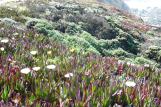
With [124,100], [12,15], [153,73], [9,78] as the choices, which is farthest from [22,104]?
[12,15]

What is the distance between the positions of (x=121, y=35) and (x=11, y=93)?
15.0 meters

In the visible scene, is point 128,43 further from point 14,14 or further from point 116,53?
point 14,14

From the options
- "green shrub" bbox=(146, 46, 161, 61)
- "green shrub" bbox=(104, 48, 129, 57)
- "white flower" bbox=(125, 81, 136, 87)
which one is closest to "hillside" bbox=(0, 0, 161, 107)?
"white flower" bbox=(125, 81, 136, 87)

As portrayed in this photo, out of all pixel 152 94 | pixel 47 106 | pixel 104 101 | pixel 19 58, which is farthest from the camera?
pixel 19 58

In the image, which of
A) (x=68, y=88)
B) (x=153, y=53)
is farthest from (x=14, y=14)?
(x=68, y=88)

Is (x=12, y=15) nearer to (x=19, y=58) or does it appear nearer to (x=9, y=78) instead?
(x=19, y=58)

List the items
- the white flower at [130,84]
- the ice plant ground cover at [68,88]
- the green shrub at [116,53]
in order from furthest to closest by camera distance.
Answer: the green shrub at [116,53] < the white flower at [130,84] < the ice plant ground cover at [68,88]

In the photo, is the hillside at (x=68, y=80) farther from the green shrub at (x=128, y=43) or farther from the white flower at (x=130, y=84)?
the green shrub at (x=128, y=43)

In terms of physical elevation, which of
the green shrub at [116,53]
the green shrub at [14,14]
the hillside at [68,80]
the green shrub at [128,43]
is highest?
the hillside at [68,80]

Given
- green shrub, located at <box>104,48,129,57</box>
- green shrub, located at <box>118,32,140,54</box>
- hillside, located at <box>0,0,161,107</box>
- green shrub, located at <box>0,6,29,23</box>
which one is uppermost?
hillside, located at <box>0,0,161,107</box>

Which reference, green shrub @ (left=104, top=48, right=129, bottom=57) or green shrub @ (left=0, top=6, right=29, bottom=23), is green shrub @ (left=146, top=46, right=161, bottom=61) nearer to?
green shrub @ (left=104, top=48, right=129, bottom=57)

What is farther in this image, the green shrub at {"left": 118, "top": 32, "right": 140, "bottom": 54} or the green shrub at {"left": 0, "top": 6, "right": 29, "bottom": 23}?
the green shrub at {"left": 118, "top": 32, "right": 140, "bottom": 54}

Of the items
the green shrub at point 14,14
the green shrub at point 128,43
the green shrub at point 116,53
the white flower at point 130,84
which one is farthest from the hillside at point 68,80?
the green shrub at point 128,43

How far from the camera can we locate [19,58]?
300 inches
